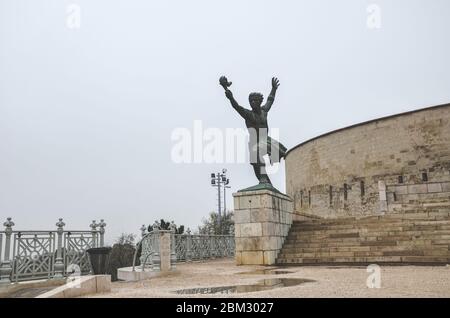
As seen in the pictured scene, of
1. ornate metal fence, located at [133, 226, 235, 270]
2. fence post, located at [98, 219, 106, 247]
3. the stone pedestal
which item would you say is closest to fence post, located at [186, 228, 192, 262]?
ornate metal fence, located at [133, 226, 235, 270]

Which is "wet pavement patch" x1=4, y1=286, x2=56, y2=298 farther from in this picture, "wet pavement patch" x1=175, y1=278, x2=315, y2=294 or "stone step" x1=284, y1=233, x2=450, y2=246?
"stone step" x1=284, y1=233, x2=450, y2=246

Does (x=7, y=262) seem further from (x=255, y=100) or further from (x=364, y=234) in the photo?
(x=364, y=234)

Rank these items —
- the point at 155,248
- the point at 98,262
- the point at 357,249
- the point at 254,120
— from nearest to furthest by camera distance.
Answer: the point at 98,262, the point at 155,248, the point at 357,249, the point at 254,120

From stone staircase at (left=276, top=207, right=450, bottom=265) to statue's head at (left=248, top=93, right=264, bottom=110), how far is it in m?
4.38

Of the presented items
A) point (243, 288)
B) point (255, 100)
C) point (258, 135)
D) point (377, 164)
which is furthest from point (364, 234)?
point (377, 164)

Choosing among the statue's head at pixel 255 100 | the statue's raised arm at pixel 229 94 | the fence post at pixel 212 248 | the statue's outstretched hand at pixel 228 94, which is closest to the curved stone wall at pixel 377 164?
the fence post at pixel 212 248

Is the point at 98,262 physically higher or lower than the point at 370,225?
lower

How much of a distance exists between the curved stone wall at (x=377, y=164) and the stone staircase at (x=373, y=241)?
7.42 m

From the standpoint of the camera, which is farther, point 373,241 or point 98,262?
point 373,241

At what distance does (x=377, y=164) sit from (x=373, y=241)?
51.0ft

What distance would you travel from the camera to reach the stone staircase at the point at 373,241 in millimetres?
10055

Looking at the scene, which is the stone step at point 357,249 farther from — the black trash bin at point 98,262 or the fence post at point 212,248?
the black trash bin at point 98,262

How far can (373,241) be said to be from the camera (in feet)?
36.5
